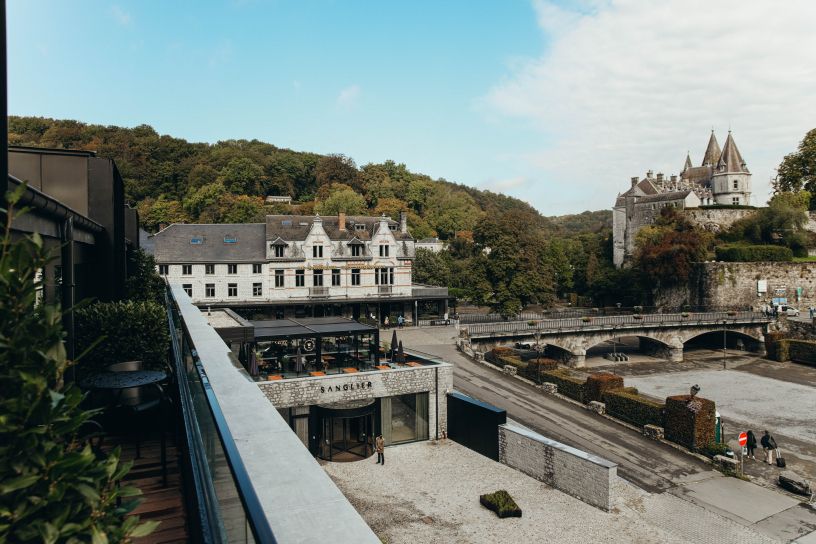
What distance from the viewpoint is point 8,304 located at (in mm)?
2133

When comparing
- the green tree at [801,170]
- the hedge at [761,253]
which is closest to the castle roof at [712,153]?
the green tree at [801,170]

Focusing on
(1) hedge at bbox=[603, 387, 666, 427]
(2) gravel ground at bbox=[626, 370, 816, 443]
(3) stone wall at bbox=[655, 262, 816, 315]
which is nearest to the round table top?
(1) hedge at bbox=[603, 387, 666, 427]

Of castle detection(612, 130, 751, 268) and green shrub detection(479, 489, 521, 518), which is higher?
castle detection(612, 130, 751, 268)

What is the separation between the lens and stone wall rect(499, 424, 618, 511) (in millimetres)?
18188

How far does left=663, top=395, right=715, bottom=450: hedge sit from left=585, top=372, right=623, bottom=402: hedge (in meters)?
4.24

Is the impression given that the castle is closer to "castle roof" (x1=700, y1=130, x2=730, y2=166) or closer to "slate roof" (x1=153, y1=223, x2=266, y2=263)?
"castle roof" (x1=700, y1=130, x2=730, y2=166)

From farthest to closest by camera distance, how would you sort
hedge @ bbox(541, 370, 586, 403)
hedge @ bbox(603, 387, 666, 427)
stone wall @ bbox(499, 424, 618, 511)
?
hedge @ bbox(541, 370, 586, 403), hedge @ bbox(603, 387, 666, 427), stone wall @ bbox(499, 424, 618, 511)

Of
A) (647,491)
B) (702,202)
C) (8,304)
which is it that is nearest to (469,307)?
(702,202)

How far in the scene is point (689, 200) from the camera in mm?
66625

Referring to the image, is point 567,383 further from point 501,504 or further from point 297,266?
point 297,266

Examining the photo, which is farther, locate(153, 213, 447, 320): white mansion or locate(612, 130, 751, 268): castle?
locate(612, 130, 751, 268): castle

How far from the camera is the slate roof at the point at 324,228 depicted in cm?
4700

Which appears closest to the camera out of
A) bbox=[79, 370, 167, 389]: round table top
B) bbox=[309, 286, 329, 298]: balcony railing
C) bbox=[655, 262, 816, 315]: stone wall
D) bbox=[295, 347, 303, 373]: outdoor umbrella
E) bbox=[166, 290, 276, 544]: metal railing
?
bbox=[166, 290, 276, 544]: metal railing

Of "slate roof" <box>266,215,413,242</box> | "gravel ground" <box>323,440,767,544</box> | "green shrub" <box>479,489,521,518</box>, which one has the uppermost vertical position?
"slate roof" <box>266,215,413,242</box>
